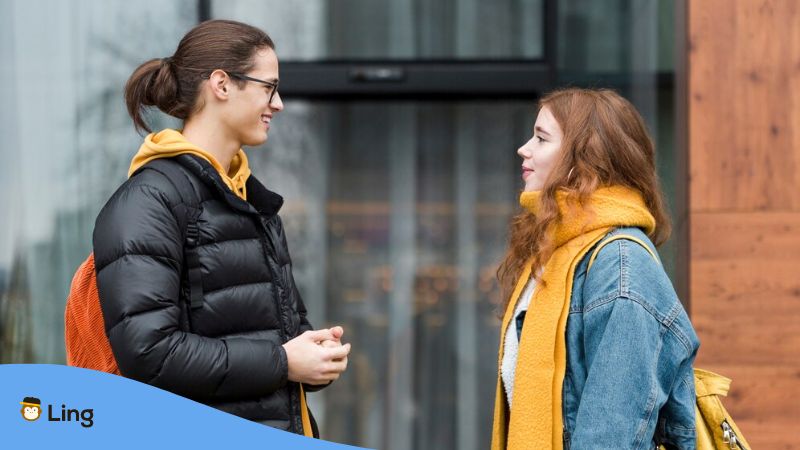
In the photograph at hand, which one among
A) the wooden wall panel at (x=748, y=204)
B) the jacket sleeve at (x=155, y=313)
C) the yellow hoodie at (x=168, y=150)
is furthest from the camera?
the wooden wall panel at (x=748, y=204)

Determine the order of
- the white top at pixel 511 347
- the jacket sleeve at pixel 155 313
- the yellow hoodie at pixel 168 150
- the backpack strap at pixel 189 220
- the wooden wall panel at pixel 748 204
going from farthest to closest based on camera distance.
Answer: the wooden wall panel at pixel 748 204, the white top at pixel 511 347, the yellow hoodie at pixel 168 150, the backpack strap at pixel 189 220, the jacket sleeve at pixel 155 313

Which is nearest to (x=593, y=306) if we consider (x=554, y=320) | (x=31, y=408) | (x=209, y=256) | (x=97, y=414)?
(x=554, y=320)

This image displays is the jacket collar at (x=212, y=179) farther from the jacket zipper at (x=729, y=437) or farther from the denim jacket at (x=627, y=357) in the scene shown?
the jacket zipper at (x=729, y=437)

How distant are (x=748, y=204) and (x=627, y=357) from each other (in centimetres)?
270

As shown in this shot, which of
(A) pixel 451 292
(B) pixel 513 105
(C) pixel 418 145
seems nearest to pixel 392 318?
(A) pixel 451 292

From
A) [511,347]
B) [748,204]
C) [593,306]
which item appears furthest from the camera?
[748,204]

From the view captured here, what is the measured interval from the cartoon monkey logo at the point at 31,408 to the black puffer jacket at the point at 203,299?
0.22m

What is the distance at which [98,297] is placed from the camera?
277 cm

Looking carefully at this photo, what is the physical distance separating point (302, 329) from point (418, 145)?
161 inches

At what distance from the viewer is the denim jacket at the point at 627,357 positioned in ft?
8.52

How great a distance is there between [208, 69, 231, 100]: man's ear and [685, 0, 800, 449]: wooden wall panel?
2.83 m

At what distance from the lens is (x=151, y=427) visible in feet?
8.66

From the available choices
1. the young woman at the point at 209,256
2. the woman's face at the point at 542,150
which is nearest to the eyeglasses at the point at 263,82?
the young woman at the point at 209,256

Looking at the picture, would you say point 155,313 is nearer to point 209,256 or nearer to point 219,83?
point 209,256
